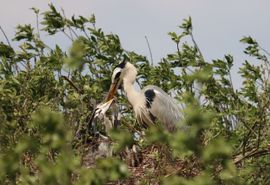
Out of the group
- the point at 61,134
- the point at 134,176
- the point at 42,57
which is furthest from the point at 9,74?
the point at 61,134

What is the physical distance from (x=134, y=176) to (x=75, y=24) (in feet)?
8.99

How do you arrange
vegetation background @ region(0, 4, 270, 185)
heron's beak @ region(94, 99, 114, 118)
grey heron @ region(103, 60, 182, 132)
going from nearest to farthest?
vegetation background @ region(0, 4, 270, 185), heron's beak @ region(94, 99, 114, 118), grey heron @ region(103, 60, 182, 132)

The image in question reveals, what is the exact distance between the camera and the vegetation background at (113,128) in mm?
3254

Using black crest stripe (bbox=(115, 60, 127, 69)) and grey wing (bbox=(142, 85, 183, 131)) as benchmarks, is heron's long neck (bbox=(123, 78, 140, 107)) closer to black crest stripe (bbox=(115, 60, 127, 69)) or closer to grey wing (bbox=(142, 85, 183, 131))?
grey wing (bbox=(142, 85, 183, 131))

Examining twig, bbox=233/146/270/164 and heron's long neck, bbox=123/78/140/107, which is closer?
twig, bbox=233/146/270/164

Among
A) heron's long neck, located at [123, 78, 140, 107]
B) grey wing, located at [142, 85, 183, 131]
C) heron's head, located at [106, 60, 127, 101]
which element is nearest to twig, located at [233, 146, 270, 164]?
heron's head, located at [106, 60, 127, 101]

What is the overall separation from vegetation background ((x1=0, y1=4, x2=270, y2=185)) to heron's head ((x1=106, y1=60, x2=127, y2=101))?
0.81 feet

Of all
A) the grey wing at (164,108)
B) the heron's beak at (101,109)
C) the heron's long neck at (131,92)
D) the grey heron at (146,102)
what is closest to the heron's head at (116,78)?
the grey heron at (146,102)

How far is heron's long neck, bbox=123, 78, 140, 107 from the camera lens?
10773 mm

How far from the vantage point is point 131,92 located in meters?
10.9

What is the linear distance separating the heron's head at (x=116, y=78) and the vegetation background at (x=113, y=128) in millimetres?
248

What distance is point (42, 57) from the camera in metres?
8.89

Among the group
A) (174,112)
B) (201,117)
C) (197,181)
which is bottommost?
(197,181)

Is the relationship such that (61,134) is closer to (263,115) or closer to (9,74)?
(263,115)
